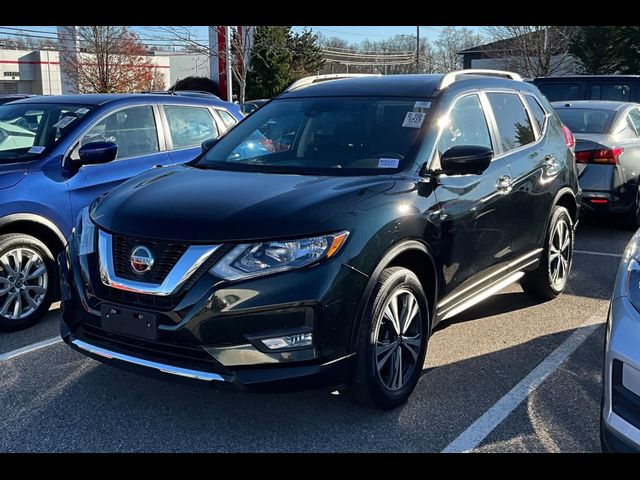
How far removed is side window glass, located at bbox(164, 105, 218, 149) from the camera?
642cm

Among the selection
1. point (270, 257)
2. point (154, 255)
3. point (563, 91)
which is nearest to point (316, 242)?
point (270, 257)

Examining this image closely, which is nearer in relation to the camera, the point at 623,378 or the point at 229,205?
the point at 623,378

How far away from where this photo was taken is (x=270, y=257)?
3207 mm

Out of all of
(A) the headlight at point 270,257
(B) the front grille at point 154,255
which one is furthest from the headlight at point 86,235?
(A) the headlight at point 270,257

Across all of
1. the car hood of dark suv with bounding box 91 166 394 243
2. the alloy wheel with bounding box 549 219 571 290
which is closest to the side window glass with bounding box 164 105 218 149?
the car hood of dark suv with bounding box 91 166 394 243

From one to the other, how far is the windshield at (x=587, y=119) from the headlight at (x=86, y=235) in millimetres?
6845

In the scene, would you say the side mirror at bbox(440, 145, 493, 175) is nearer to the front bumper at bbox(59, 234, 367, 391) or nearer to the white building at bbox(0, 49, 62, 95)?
the front bumper at bbox(59, 234, 367, 391)

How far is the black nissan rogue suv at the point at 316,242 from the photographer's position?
319cm

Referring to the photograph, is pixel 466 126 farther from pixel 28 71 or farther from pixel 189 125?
pixel 28 71

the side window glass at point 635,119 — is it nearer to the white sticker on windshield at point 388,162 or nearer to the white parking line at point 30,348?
the white sticker on windshield at point 388,162

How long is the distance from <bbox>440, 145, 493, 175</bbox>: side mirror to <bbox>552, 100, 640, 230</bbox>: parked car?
15.2 ft

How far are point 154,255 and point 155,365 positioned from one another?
1.73 feet
